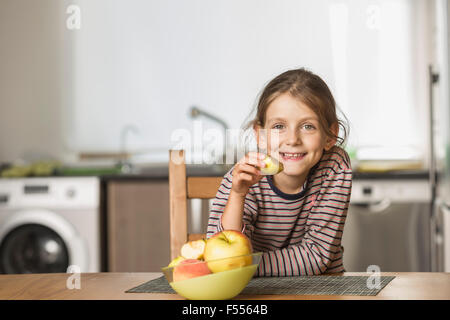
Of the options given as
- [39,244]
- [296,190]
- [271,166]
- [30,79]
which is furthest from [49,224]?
[271,166]

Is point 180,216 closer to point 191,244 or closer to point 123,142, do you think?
point 191,244

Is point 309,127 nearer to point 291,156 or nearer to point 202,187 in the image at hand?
point 291,156

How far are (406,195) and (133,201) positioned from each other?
1.31m

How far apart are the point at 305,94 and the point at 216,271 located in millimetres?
533

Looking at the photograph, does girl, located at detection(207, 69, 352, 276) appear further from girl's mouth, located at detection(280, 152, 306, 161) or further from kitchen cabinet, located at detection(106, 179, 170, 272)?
kitchen cabinet, located at detection(106, 179, 170, 272)

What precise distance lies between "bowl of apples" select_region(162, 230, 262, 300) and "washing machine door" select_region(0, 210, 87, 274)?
2.00 meters

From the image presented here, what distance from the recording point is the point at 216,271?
69 centimetres

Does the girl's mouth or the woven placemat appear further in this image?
the girl's mouth

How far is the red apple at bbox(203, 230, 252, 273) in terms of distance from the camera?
0.69 metres

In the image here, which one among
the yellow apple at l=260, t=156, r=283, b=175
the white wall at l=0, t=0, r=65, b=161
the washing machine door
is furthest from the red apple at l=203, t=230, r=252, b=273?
the white wall at l=0, t=0, r=65, b=161

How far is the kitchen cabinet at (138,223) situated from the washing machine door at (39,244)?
18cm

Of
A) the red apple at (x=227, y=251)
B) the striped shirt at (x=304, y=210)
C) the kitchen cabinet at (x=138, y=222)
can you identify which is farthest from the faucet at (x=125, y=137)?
the red apple at (x=227, y=251)

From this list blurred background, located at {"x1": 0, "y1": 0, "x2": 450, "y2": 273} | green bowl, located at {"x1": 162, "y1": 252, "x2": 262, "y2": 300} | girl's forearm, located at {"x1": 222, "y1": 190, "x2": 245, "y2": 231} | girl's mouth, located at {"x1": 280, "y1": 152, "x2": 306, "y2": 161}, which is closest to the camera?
green bowl, located at {"x1": 162, "y1": 252, "x2": 262, "y2": 300}
